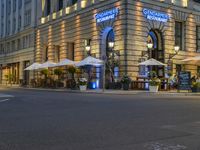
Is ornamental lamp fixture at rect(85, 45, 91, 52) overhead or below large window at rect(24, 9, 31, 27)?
below

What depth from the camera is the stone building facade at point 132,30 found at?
3512 cm

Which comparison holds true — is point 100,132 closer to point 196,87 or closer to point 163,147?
point 163,147

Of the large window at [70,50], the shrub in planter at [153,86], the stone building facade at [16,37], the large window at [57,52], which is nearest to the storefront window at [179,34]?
the shrub in planter at [153,86]

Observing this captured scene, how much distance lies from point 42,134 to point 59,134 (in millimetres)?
381

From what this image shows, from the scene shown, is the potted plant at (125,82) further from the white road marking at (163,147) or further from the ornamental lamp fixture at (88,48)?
the white road marking at (163,147)

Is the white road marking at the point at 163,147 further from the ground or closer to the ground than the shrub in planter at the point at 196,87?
closer to the ground

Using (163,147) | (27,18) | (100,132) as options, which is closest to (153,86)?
(100,132)

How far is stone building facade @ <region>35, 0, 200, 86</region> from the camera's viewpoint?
35.1m

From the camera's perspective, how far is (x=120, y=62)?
35.1 metres

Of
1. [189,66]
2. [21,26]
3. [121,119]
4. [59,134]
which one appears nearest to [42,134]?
[59,134]

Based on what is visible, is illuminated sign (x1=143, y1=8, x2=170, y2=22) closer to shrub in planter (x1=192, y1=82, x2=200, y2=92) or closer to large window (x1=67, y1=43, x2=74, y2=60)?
shrub in planter (x1=192, y1=82, x2=200, y2=92)

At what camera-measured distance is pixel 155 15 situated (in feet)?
Answer: 121

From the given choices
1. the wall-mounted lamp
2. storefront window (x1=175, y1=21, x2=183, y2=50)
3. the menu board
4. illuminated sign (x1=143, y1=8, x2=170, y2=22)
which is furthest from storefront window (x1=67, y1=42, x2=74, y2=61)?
the menu board

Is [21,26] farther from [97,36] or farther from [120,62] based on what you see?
[120,62]
